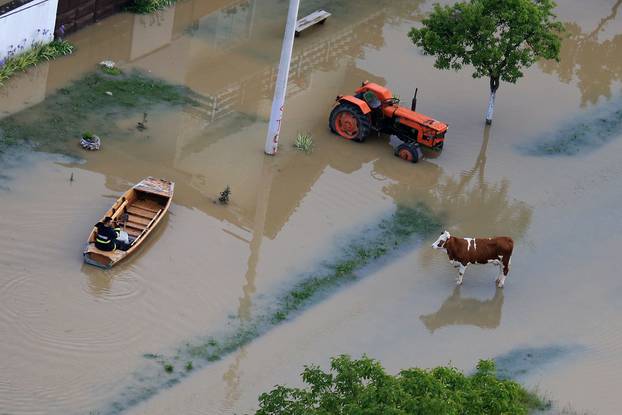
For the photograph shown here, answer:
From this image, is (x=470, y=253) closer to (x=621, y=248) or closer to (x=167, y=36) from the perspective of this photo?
(x=621, y=248)

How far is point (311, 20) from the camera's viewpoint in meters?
38.3

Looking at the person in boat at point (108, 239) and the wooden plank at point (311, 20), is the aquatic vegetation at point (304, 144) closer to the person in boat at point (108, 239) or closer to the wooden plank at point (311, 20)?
the wooden plank at point (311, 20)

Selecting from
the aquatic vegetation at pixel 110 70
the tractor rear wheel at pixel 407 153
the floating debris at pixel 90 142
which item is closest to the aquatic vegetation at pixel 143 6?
the aquatic vegetation at pixel 110 70

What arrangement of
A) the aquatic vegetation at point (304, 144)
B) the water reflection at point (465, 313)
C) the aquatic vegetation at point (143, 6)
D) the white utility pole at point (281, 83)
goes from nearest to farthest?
the water reflection at point (465, 313), the white utility pole at point (281, 83), the aquatic vegetation at point (304, 144), the aquatic vegetation at point (143, 6)

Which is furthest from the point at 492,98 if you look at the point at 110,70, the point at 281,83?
the point at 110,70

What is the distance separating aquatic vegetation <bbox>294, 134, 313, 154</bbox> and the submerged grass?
129 inches

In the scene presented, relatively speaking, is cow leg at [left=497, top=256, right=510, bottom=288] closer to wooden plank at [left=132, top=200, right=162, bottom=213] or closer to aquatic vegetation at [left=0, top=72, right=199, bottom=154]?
wooden plank at [left=132, top=200, right=162, bottom=213]

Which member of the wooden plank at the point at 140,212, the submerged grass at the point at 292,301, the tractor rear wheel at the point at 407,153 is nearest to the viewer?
the submerged grass at the point at 292,301

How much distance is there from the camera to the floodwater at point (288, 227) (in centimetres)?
2355

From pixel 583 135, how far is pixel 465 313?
10687mm

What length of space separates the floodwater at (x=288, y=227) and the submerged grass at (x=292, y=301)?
231 millimetres

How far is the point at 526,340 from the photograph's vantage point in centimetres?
2561

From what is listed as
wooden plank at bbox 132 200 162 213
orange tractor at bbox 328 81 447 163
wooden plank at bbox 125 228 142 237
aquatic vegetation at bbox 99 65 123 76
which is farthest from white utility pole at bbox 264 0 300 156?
aquatic vegetation at bbox 99 65 123 76

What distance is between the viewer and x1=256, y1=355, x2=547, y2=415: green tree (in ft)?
55.6
